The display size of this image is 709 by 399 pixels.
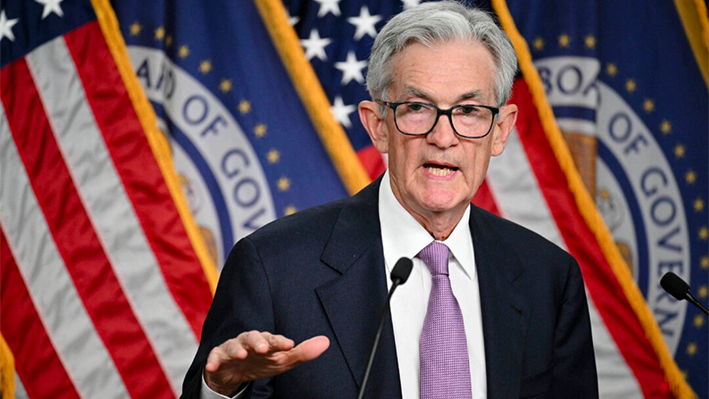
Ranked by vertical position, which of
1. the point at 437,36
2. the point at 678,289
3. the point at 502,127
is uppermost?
the point at 437,36

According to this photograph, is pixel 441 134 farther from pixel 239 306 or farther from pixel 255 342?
pixel 255 342

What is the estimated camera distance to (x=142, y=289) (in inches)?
106

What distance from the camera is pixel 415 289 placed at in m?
1.55

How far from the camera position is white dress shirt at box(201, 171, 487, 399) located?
150 centimetres

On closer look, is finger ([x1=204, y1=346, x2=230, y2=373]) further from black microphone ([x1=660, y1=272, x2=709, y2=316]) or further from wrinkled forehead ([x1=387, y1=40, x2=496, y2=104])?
black microphone ([x1=660, y1=272, x2=709, y2=316])

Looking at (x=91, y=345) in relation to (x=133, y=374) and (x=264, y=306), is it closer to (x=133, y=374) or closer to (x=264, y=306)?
(x=133, y=374)

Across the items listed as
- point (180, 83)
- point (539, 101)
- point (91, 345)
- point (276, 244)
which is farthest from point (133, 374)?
point (539, 101)

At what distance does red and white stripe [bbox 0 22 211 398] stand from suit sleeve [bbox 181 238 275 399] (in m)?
1.27

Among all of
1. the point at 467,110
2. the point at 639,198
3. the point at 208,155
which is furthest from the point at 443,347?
the point at 639,198

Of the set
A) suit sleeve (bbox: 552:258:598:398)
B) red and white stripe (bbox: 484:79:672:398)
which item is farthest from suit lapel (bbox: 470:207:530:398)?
red and white stripe (bbox: 484:79:672:398)

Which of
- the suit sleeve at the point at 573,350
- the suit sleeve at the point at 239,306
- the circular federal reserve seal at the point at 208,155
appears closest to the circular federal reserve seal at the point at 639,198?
the circular federal reserve seal at the point at 208,155

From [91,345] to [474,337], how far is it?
155 cm

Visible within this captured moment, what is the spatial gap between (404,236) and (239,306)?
35cm

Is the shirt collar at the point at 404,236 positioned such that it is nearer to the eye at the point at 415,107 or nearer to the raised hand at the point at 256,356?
the eye at the point at 415,107
